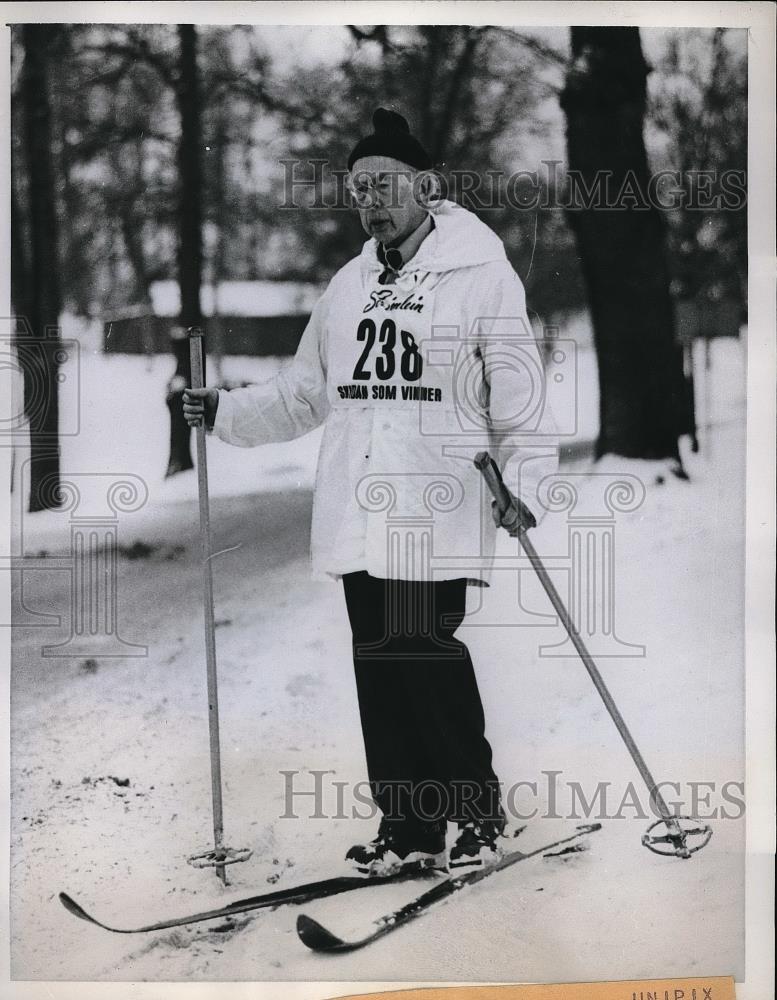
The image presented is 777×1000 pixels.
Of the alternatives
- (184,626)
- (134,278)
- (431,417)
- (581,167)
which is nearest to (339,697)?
(184,626)

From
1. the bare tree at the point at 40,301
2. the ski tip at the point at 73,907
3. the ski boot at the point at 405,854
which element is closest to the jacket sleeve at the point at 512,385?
the ski boot at the point at 405,854

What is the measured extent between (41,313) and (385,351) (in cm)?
79

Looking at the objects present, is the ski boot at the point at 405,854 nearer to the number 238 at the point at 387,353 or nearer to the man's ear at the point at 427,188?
the number 238 at the point at 387,353

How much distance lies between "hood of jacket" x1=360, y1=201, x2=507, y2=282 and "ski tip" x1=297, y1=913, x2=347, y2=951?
4.78ft

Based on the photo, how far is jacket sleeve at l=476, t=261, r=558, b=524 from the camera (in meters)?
2.49

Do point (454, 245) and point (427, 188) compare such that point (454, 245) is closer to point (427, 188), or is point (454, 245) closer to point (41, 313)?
point (427, 188)

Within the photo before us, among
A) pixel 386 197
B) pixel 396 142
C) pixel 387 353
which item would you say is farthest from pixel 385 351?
pixel 396 142

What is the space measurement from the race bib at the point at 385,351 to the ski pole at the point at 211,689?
312 millimetres

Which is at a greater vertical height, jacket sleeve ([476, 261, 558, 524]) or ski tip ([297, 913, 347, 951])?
jacket sleeve ([476, 261, 558, 524])

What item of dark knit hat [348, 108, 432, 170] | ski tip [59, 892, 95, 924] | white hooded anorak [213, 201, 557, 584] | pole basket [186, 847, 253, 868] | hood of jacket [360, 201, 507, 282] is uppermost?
dark knit hat [348, 108, 432, 170]

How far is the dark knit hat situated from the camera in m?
2.50

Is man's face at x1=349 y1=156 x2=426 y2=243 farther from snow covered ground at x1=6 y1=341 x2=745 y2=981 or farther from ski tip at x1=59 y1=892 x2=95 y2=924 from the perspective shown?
ski tip at x1=59 y1=892 x2=95 y2=924

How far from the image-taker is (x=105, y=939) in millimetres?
2521

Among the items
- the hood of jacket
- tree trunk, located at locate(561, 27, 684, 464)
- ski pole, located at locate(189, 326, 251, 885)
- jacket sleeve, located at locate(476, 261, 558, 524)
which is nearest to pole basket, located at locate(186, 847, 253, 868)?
ski pole, located at locate(189, 326, 251, 885)
